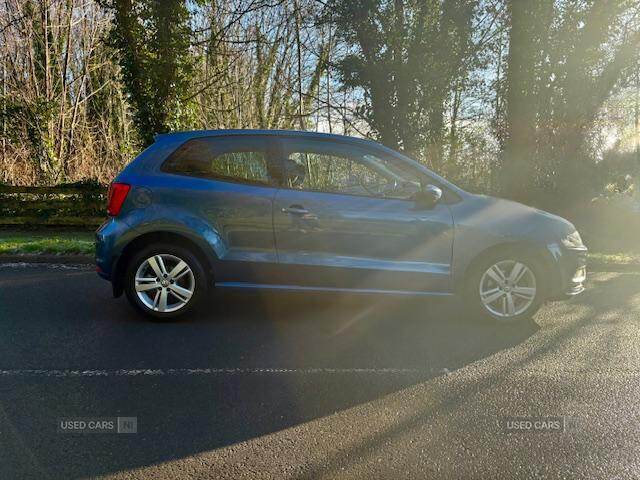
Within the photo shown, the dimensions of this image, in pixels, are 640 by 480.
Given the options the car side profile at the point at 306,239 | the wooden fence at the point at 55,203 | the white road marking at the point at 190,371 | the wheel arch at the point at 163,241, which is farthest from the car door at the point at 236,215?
the wooden fence at the point at 55,203

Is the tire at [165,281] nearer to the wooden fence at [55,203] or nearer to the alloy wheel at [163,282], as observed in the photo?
the alloy wheel at [163,282]

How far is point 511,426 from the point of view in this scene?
2783 mm

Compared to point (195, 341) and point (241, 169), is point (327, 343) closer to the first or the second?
point (195, 341)

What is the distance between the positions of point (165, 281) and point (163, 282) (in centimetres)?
2

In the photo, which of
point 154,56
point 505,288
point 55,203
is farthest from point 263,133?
point 55,203

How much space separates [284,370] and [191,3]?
10.7m

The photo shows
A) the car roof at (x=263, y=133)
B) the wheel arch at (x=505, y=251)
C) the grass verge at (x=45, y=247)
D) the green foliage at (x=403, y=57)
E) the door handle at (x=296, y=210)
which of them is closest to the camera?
the door handle at (x=296, y=210)

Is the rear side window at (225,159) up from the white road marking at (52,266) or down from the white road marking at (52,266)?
up

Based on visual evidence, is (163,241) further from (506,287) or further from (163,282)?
(506,287)

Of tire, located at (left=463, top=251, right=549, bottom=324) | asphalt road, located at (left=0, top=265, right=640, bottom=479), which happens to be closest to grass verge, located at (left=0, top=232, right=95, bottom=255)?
asphalt road, located at (left=0, top=265, right=640, bottom=479)

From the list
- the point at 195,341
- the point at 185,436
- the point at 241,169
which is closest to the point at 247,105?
the point at 241,169

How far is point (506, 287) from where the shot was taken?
176 inches

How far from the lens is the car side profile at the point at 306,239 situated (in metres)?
4.34

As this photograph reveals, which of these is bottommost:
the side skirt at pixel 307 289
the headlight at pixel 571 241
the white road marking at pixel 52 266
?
the white road marking at pixel 52 266
